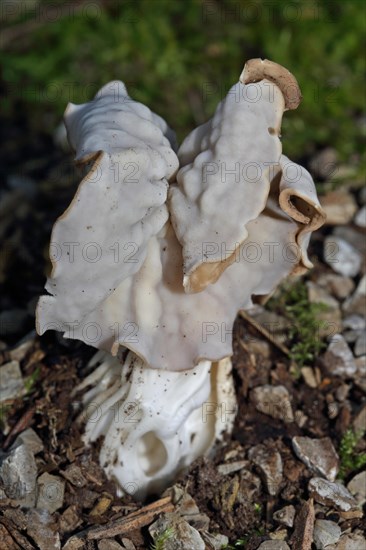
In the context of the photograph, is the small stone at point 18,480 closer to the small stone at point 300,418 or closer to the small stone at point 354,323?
the small stone at point 300,418

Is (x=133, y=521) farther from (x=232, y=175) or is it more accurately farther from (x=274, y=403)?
(x=232, y=175)

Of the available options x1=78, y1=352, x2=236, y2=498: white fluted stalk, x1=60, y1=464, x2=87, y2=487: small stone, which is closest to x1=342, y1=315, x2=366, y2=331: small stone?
x1=78, y1=352, x2=236, y2=498: white fluted stalk

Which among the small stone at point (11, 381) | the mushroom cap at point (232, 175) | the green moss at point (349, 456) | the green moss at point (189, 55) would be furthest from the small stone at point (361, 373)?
the green moss at point (189, 55)

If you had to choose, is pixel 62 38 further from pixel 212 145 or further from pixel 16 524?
pixel 16 524

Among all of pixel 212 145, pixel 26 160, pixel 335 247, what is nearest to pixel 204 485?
pixel 212 145

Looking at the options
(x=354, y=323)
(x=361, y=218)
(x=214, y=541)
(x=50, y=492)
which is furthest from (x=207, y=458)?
(x=361, y=218)

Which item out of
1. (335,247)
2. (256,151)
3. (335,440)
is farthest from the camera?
(335,247)
